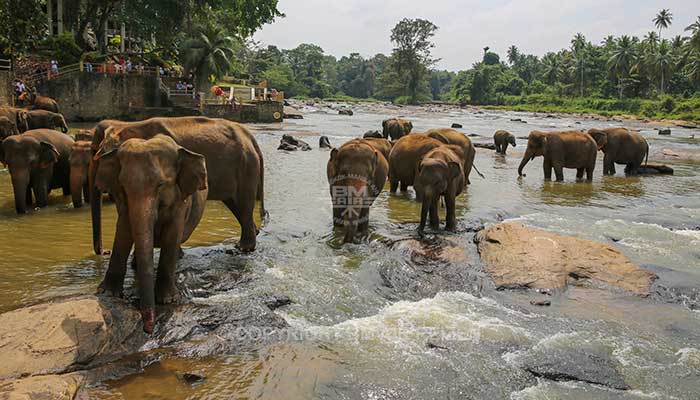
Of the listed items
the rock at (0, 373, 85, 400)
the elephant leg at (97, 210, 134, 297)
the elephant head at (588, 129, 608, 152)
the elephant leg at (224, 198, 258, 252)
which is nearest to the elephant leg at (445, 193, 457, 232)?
the elephant leg at (224, 198, 258, 252)

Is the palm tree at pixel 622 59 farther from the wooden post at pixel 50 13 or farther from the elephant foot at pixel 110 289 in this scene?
the elephant foot at pixel 110 289

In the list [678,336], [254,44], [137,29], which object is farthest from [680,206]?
[254,44]

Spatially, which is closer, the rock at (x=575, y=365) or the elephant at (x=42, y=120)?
the rock at (x=575, y=365)

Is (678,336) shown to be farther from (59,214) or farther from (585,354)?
(59,214)

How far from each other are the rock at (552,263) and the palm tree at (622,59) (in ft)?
244

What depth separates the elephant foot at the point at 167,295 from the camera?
539 cm

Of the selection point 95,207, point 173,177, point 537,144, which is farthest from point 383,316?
point 537,144

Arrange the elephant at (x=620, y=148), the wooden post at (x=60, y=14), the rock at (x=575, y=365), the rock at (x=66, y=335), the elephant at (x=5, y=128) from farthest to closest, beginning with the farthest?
1. the wooden post at (x=60, y=14)
2. the elephant at (x=620, y=148)
3. the elephant at (x=5, y=128)
4. the rock at (x=575, y=365)
5. the rock at (x=66, y=335)

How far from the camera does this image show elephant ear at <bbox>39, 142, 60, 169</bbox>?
9789 mm

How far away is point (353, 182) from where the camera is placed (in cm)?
863

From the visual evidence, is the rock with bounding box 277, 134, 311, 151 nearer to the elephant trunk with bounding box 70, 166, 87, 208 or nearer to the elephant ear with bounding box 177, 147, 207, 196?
the elephant trunk with bounding box 70, 166, 87, 208

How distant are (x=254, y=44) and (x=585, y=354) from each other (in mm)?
93952

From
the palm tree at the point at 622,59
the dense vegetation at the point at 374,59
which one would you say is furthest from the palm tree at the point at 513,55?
the palm tree at the point at 622,59

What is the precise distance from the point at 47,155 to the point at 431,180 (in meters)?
6.42
